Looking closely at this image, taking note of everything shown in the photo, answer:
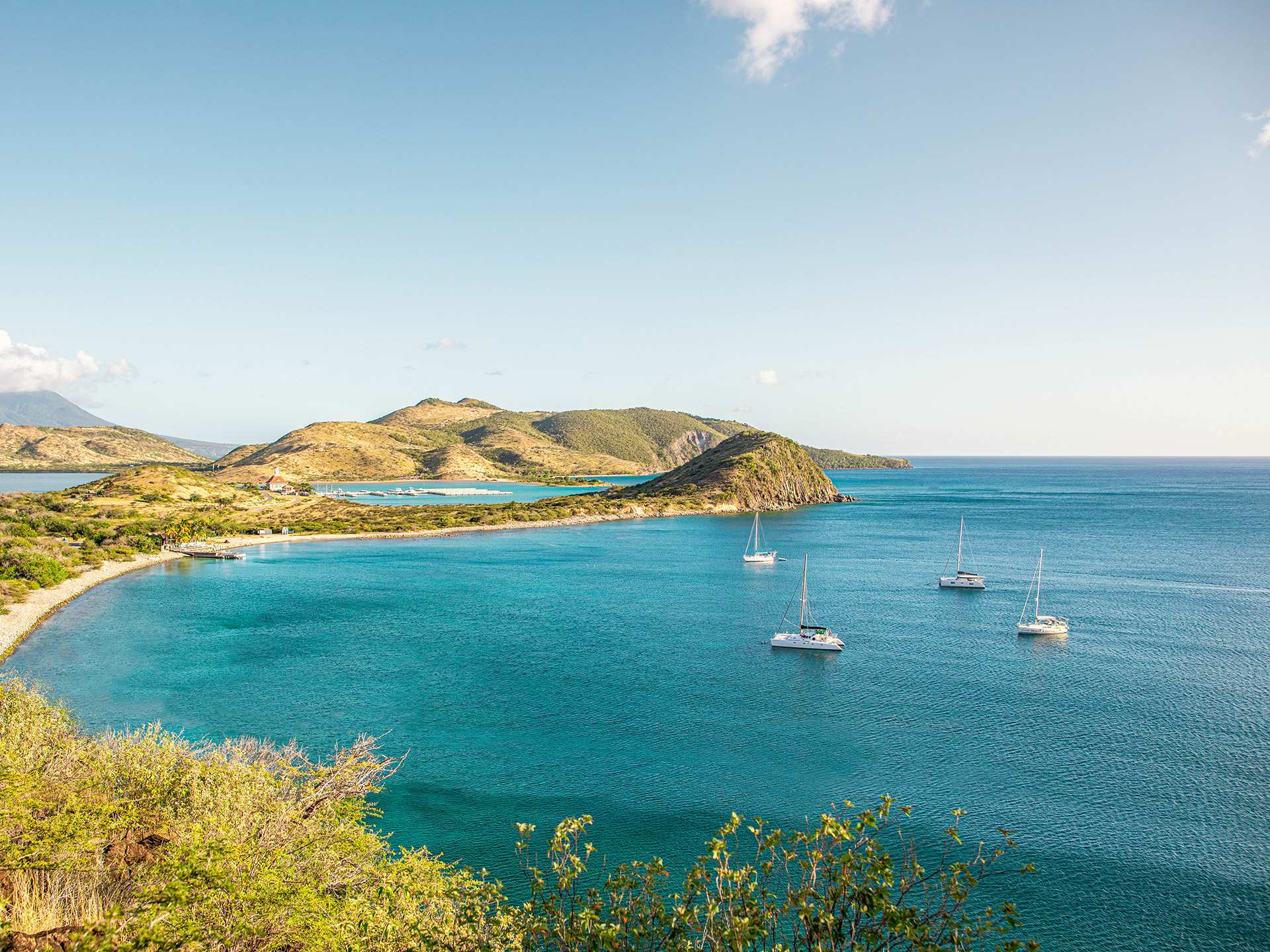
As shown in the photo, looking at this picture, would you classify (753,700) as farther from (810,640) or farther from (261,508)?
(261,508)

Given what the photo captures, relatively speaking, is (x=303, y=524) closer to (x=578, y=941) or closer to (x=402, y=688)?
(x=402, y=688)

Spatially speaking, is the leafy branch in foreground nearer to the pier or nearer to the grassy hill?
the grassy hill

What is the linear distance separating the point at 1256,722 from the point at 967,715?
14465 millimetres

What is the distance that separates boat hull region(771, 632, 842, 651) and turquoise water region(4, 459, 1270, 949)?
1147 millimetres

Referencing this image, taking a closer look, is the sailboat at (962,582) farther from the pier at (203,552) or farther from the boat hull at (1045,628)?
the pier at (203,552)

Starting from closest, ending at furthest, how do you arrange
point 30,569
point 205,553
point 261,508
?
1. point 30,569
2. point 205,553
3. point 261,508

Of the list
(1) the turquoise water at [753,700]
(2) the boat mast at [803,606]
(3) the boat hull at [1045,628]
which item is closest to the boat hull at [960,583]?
(1) the turquoise water at [753,700]

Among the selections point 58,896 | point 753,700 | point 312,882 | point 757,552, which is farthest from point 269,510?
point 58,896

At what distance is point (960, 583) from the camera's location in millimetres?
71688

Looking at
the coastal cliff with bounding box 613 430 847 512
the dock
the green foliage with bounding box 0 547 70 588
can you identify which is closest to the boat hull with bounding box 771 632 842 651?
the green foliage with bounding box 0 547 70 588

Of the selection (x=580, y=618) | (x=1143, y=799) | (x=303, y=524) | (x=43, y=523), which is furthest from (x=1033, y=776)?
(x=303, y=524)

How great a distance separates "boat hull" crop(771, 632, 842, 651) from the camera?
48.7 m

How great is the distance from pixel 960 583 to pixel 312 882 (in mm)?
69637

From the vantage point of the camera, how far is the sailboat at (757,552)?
92125mm
